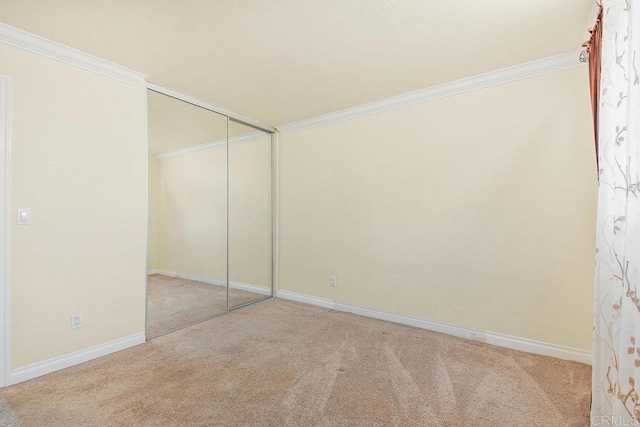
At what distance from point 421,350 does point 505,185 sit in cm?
172

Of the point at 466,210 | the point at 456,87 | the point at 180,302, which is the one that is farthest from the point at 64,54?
the point at 466,210

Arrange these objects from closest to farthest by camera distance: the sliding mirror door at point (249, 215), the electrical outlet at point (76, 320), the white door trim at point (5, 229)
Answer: the white door trim at point (5, 229) < the electrical outlet at point (76, 320) < the sliding mirror door at point (249, 215)

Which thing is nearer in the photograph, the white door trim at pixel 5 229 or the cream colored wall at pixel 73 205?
the white door trim at pixel 5 229

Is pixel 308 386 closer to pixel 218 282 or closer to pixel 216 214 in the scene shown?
pixel 218 282

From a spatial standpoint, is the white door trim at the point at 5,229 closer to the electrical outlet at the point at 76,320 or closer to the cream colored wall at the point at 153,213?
the electrical outlet at the point at 76,320

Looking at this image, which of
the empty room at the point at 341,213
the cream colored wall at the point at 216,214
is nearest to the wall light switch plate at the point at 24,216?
the empty room at the point at 341,213

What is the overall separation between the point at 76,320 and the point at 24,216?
93 centimetres

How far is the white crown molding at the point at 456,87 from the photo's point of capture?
2.49 metres

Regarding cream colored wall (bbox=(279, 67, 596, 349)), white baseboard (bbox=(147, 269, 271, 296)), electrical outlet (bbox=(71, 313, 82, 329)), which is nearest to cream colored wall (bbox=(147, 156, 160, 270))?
white baseboard (bbox=(147, 269, 271, 296))

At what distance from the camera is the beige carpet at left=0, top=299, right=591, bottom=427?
1.78 metres

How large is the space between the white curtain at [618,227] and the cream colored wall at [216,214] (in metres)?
3.46

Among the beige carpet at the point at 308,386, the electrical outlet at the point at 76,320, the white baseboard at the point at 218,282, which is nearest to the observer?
the beige carpet at the point at 308,386

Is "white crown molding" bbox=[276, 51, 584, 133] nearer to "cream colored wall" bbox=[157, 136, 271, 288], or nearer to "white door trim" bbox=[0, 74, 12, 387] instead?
"cream colored wall" bbox=[157, 136, 271, 288]

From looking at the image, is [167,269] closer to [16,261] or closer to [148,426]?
[16,261]
